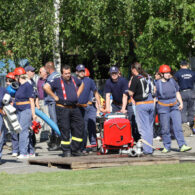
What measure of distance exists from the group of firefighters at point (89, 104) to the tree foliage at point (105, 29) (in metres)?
6.82

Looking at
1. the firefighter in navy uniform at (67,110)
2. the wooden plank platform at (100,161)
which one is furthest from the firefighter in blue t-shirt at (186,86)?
the wooden plank platform at (100,161)

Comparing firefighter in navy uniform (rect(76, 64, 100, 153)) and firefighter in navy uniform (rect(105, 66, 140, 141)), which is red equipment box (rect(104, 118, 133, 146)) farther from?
firefighter in navy uniform (rect(76, 64, 100, 153))

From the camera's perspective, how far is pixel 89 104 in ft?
54.2

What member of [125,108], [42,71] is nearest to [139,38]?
[42,71]

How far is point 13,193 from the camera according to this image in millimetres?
9930

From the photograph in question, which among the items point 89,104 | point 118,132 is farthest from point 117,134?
point 89,104

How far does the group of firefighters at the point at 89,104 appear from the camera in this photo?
48.7 ft

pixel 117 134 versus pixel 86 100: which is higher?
pixel 86 100

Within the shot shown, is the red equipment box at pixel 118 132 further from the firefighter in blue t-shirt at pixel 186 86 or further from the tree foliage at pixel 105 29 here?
the tree foliage at pixel 105 29

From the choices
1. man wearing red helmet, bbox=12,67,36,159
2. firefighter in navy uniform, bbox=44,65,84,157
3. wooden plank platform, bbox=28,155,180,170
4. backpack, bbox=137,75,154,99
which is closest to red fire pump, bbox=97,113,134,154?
firefighter in navy uniform, bbox=44,65,84,157

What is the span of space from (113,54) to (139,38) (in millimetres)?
1105

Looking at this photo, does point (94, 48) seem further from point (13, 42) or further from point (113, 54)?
point (13, 42)

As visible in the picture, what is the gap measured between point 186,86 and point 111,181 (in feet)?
32.8

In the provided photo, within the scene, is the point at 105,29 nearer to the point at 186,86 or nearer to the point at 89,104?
the point at 186,86
